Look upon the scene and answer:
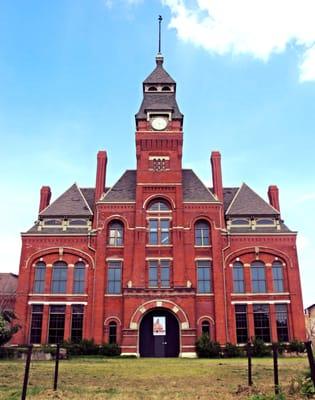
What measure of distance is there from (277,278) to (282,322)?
3.71m

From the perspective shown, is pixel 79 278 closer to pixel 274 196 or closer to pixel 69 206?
pixel 69 206

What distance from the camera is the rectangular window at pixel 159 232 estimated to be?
3744 centimetres

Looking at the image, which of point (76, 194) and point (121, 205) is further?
point (76, 194)

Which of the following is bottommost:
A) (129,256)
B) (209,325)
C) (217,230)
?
(209,325)

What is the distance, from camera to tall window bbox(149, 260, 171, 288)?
35969mm

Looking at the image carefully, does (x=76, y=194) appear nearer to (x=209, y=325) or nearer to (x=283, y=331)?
(x=209, y=325)

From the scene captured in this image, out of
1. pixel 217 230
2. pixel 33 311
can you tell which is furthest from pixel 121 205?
pixel 33 311

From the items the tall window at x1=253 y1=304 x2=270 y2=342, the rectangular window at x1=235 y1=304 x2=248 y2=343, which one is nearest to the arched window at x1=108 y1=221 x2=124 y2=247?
the rectangular window at x1=235 y1=304 x2=248 y2=343

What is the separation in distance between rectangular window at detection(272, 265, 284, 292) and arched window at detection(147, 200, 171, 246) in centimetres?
964

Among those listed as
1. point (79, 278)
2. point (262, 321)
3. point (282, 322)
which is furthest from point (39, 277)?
point (282, 322)

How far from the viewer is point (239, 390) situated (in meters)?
11.4

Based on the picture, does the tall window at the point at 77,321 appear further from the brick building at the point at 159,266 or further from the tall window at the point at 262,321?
the tall window at the point at 262,321

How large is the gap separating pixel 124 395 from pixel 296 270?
29.5m

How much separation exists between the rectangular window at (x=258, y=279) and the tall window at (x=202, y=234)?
4.74 metres
